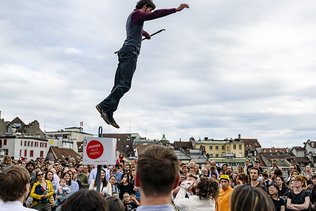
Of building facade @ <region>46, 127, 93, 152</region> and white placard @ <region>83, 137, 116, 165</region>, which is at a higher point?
building facade @ <region>46, 127, 93, 152</region>

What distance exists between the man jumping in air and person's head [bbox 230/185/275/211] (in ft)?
16.4

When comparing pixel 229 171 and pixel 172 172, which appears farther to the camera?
pixel 229 171

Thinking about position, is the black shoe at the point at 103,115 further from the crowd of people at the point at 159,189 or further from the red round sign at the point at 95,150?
the crowd of people at the point at 159,189

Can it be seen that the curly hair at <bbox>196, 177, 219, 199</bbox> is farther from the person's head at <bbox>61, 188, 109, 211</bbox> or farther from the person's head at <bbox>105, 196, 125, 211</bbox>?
the person's head at <bbox>61, 188, 109, 211</bbox>

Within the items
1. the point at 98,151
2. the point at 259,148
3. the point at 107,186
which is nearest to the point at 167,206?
the point at 98,151

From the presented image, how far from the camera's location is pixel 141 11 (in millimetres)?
8281

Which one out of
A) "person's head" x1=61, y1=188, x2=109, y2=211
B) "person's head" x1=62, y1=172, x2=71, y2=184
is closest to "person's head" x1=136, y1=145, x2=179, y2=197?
"person's head" x1=61, y1=188, x2=109, y2=211

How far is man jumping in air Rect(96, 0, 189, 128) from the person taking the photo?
812 cm

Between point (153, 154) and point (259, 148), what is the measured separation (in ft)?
409

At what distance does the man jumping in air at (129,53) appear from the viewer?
8.12 meters

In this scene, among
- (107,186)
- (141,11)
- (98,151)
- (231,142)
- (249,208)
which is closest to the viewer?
(249,208)

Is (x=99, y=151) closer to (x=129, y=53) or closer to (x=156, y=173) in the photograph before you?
(x=129, y=53)

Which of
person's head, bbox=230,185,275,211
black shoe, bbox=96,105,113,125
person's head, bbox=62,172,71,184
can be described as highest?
black shoe, bbox=96,105,113,125

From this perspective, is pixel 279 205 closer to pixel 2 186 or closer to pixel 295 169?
pixel 295 169
